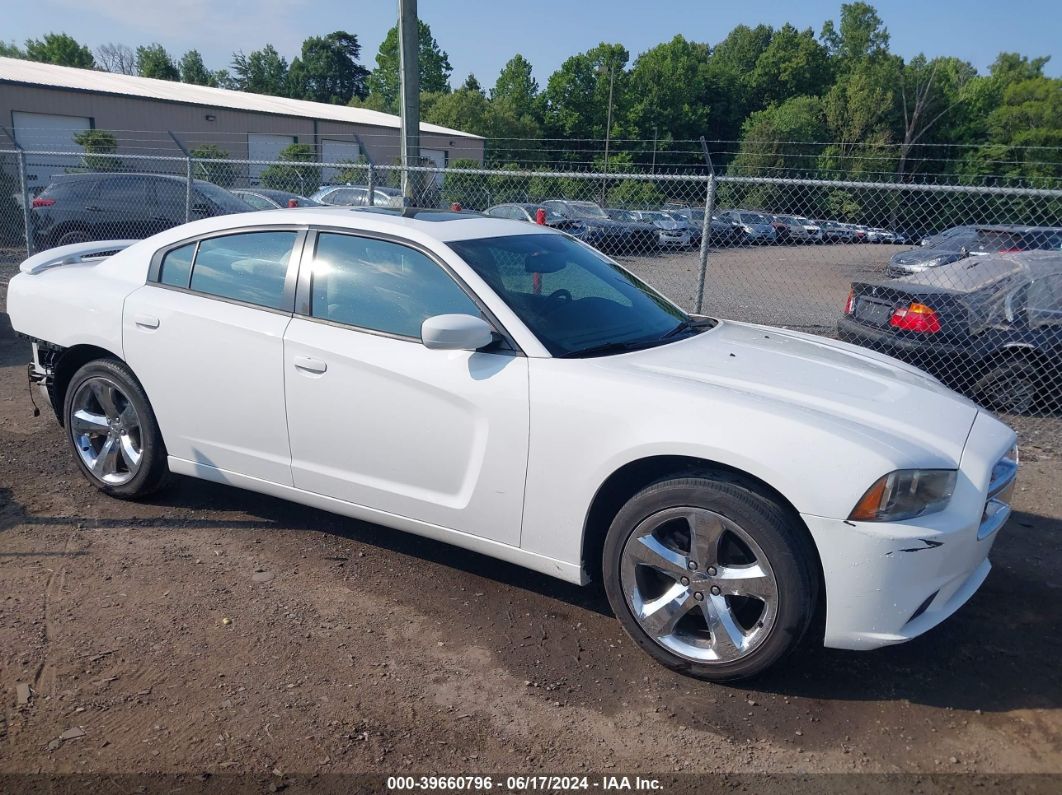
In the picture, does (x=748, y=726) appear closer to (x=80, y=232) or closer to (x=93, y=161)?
(x=80, y=232)

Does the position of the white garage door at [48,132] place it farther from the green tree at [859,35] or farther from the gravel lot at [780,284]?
the green tree at [859,35]

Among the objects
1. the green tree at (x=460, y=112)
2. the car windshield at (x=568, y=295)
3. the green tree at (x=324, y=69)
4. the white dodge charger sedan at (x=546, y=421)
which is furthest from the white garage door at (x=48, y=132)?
the green tree at (x=324, y=69)

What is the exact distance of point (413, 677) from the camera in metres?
3.16

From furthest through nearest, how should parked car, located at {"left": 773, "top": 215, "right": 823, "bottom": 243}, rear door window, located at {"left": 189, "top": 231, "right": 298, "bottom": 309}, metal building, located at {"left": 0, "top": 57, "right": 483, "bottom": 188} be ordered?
metal building, located at {"left": 0, "top": 57, "right": 483, "bottom": 188} → parked car, located at {"left": 773, "top": 215, "right": 823, "bottom": 243} → rear door window, located at {"left": 189, "top": 231, "right": 298, "bottom": 309}

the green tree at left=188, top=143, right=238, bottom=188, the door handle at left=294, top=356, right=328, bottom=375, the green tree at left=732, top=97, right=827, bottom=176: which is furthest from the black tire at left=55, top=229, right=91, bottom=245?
the green tree at left=732, top=97, right=827, bottom=176

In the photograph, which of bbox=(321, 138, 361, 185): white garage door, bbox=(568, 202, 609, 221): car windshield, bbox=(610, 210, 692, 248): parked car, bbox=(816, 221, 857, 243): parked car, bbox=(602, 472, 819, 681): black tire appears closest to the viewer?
bbox=(602, 472, 819, 681): black tire

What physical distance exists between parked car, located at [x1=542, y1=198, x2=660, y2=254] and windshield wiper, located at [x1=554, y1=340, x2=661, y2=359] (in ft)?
40.3

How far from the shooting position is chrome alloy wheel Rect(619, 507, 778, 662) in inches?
119

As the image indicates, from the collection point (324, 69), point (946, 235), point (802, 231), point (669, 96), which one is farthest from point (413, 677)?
point (324, 69)

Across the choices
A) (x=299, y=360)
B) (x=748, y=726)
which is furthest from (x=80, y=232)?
(x=748, y=726)

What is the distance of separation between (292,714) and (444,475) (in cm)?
109

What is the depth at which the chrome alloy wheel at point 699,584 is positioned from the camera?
3020mm

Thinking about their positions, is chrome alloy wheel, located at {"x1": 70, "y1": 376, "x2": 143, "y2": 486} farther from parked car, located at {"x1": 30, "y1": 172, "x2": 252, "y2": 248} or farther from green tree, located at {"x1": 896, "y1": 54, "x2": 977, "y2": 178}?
green tree, located at {"x1": 896, "y1": 54, "x2": 977, "y2": 178}

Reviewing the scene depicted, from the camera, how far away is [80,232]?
40.3 feet
